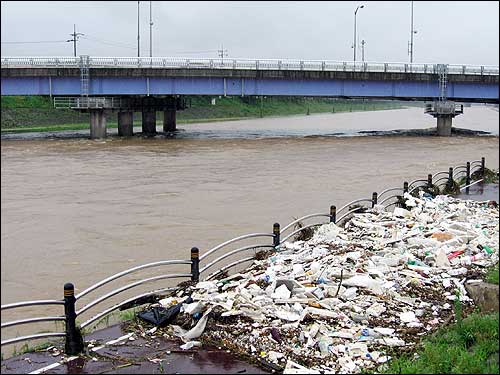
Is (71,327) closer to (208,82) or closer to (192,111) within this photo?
(208,82)

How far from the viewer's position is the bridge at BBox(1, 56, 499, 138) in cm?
4603

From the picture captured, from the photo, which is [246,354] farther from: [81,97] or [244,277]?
[81,97]

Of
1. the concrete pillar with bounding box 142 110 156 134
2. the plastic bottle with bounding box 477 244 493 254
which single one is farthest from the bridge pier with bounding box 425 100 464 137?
the plastic bottle with bounding box 477 244 493 254

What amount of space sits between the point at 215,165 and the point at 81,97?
732 inches

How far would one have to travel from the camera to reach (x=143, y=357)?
7754 millimetres

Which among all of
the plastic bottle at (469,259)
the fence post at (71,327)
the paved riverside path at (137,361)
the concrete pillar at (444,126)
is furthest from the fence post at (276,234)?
the concrete pillar at (444,126)

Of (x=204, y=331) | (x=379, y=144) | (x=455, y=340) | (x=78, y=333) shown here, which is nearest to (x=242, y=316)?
(x=204, y=331)

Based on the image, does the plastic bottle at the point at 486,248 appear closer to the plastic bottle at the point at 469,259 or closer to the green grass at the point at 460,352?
the plastic bottle at the point at 469,259

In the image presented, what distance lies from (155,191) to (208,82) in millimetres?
26569

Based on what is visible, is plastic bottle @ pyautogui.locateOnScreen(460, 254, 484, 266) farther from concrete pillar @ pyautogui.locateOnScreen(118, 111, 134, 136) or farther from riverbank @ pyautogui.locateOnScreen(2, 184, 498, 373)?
concrete pillar @ pyautogui.locateOnScreen(118, 111, 134, 136)

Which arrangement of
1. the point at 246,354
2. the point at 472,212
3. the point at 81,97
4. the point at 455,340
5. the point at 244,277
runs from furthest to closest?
the point at 81,97
the point at 472,212
the point at 244,277
the point at 246,354
the point at 455,340

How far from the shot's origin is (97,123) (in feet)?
160

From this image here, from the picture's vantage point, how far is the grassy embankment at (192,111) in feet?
195

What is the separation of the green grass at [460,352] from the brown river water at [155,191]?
443 cm
